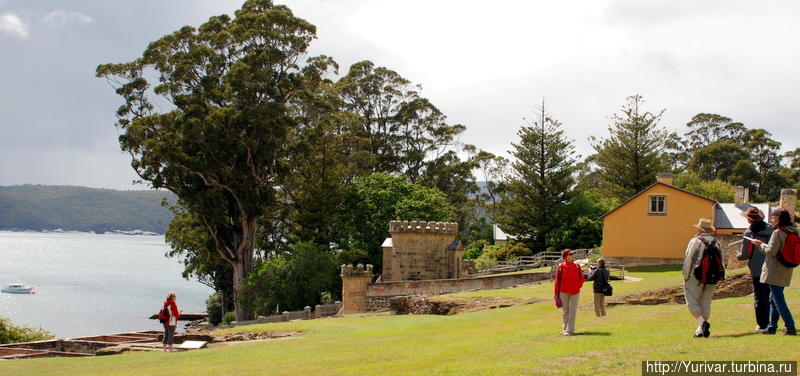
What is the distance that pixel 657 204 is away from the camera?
4112 cm

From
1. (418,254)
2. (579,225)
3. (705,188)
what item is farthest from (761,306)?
(705,188)

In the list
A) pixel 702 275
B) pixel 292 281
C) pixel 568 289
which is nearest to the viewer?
pixel 702 275

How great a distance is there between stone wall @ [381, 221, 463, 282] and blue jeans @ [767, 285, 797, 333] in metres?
31.6

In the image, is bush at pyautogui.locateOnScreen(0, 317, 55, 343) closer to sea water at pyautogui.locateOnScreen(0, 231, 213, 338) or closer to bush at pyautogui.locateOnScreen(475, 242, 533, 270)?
sea water at pyautogui.locateOnScreen(0, 231, 213, 338)

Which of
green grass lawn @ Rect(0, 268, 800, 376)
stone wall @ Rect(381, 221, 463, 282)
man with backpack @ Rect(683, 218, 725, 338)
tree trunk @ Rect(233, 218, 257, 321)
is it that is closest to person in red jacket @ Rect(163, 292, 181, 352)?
green grass lawn @ Rect(0, 268, 800, 376)

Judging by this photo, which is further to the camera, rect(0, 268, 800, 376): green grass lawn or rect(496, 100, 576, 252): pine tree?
rect(496, 100, 576, 252): pine tree

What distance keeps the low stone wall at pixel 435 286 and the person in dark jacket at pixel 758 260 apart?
2383cm

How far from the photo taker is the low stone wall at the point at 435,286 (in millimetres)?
35344

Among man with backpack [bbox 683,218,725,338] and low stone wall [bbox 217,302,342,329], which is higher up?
man with backpack [bbox 683,218,725,338]

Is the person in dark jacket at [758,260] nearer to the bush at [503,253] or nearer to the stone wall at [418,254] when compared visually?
the stone wall at [418,254]

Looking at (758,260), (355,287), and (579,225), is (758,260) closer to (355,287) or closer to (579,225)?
(355,287)

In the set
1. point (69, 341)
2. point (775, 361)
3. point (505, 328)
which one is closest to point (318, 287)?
point (69, 341)

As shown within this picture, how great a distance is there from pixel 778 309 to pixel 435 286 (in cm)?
2505

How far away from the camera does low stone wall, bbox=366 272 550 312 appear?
35.3 meters
